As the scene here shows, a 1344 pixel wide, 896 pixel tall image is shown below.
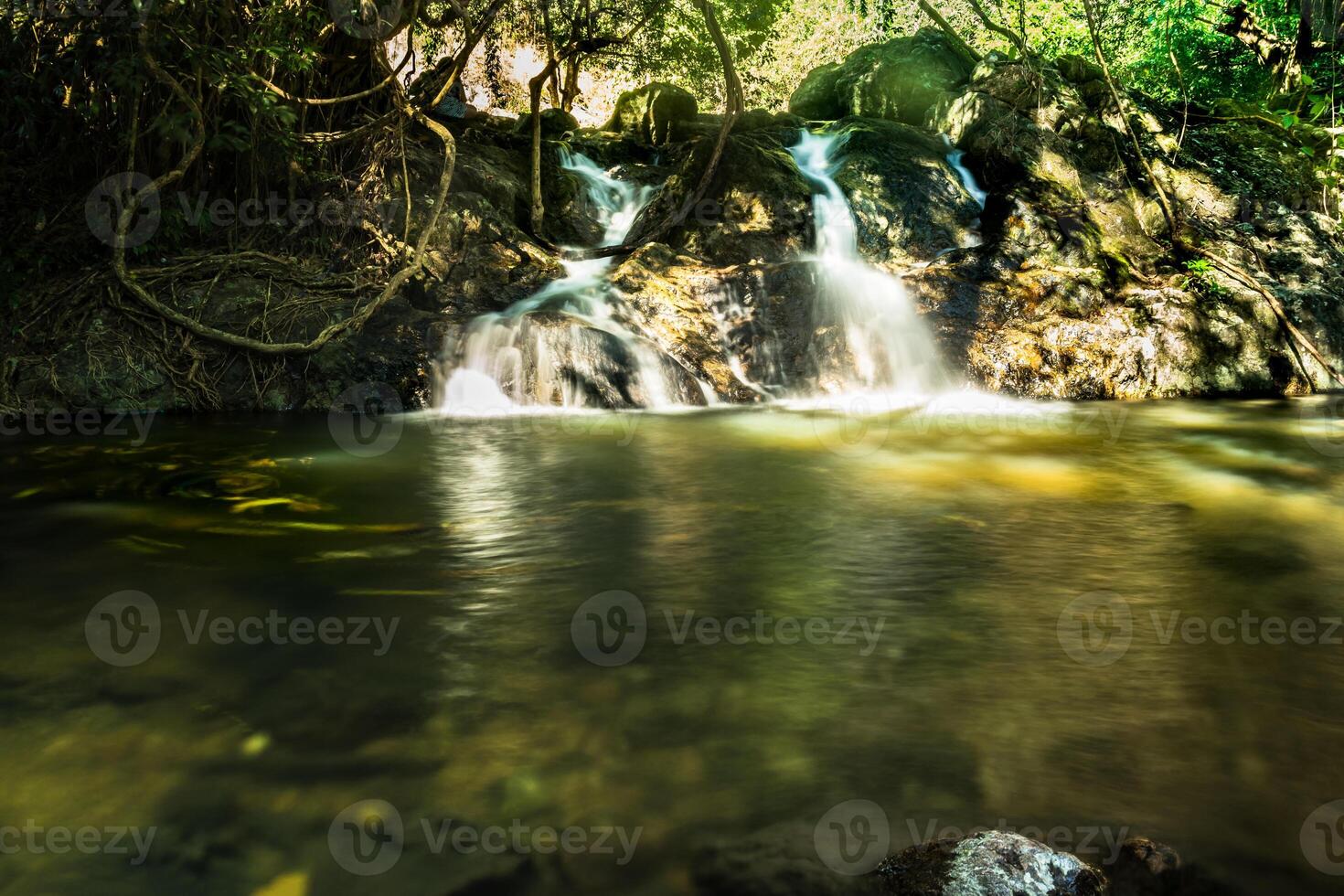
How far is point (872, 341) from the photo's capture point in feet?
30.3

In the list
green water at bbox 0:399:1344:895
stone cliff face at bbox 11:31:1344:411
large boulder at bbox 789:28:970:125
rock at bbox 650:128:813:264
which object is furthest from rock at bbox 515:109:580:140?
green water at bbox 0:399:1344:895

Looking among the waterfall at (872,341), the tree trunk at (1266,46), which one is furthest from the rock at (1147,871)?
the tree trunk at (1266,46)

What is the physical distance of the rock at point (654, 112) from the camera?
13500 mm

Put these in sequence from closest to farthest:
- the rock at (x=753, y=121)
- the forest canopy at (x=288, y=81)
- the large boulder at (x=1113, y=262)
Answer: the forest canopy at (x=288, y=81) → the large boulder at (x=1113, y=262) → the rock at (x=753, y=121)

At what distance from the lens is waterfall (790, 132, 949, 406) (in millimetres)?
9086

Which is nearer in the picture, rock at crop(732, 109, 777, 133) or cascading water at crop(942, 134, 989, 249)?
cascading water at crop(942, 134, 989, 249)

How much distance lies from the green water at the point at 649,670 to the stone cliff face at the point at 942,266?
2.40 metres

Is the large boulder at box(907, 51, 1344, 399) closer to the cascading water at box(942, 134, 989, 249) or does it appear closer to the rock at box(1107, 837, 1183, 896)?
the cascading water at box(942, 134, 989, 249)

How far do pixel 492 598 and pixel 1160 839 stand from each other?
2.39 m

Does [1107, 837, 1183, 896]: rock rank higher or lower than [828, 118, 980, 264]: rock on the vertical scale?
lower

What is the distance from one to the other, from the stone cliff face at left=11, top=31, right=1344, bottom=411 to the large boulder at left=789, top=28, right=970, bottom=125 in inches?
26.6

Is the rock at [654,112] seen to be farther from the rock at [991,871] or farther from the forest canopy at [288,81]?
the rock at [991,871]

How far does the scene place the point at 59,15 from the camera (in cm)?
761

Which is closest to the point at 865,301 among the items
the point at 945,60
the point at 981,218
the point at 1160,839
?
the point at 981,218
